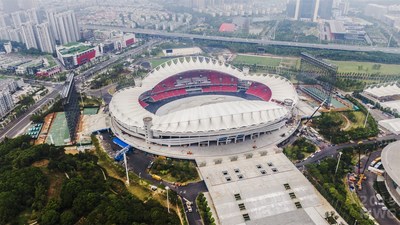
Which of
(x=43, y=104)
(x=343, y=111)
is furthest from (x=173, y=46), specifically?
(x=343, y=111)

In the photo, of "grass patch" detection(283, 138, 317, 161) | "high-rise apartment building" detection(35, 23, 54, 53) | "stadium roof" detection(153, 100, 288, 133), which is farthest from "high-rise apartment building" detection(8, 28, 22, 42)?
"grass patch" detection(283, 138, 317, 161)

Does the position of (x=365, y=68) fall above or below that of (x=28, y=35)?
below

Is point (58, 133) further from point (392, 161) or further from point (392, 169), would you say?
point (392, 161)

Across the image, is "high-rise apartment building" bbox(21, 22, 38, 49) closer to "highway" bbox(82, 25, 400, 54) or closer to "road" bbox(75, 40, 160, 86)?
"road" bbox(75, 40, 160, 86)

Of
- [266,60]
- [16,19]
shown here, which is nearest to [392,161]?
[266,60]

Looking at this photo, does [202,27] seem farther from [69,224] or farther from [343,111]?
[69,224]

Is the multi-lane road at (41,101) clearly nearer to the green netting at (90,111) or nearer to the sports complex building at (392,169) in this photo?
the green netting at (90,111)
